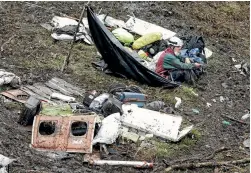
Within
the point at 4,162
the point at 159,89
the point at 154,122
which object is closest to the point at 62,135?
the point at 4,162

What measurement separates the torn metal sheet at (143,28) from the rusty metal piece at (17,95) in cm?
357

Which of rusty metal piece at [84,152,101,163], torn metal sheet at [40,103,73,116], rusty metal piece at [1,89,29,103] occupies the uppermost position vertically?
torn metal sheet at [40,103,73,116]

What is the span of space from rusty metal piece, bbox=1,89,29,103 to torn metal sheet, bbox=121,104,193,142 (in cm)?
145

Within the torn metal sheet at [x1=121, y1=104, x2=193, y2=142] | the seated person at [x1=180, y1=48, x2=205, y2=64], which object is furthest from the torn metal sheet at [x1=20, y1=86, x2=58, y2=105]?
the seated person at [x1=180, y1=48, x2=205, y2=64]

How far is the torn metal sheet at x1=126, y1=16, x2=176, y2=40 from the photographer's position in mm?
→ 10484

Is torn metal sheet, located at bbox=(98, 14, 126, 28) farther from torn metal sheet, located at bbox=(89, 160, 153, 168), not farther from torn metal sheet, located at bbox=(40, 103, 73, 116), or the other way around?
torn metal sheet, located at bbox=(89, 160, 153, 168)

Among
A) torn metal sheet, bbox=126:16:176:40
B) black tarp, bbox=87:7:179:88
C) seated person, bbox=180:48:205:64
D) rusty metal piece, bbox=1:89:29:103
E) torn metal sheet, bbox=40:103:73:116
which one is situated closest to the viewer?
torn metal sheet, bbox=40:103:73:116

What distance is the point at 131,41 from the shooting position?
9891 mm

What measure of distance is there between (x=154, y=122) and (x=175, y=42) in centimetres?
333

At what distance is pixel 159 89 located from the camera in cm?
856

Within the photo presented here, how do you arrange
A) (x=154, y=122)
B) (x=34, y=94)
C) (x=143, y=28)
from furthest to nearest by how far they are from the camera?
(x=143, y=28)
(x=34, y=94)
(x=154, y=122)

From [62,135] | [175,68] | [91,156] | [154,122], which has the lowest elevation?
[175,68]

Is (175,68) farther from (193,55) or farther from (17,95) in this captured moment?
(17,95)

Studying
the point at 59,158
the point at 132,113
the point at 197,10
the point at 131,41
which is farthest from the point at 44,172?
the point at 197,10
